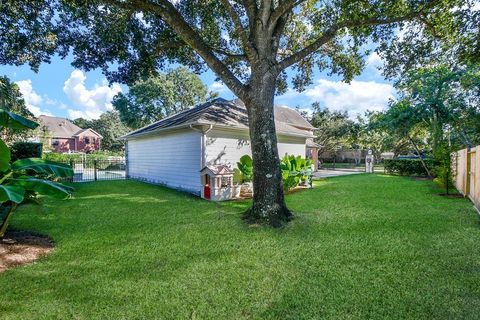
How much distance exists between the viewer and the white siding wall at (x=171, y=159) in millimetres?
11016

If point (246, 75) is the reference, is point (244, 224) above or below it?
below

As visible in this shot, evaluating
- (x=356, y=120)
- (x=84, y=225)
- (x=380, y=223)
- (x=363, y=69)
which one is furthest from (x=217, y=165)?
(x=356, y=120)

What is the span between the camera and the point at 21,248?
14.9ft

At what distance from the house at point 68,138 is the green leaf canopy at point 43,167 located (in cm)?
4641

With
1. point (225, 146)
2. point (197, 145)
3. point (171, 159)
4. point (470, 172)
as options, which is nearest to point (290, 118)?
point (225, 146)

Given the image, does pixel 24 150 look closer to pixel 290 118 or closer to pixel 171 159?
pixel 171 159

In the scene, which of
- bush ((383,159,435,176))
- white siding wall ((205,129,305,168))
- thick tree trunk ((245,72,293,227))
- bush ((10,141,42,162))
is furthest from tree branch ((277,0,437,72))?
bush ((383,159,435,176))

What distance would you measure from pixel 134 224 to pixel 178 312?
4.11m

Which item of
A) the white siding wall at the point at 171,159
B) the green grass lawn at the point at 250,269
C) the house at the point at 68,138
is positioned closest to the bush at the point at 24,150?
the green grass lawn at the point at 250,269

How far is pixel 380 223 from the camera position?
6.16m

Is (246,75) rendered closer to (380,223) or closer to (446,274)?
(380,223)

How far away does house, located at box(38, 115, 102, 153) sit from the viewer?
43531 millimetres

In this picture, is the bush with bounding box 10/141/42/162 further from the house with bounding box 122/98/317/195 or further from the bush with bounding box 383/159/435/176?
A: the bush with bounding box 383/159/435/176

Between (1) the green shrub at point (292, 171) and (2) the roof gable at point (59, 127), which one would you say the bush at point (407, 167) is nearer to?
(1) the green shrub at point (292, 171)
